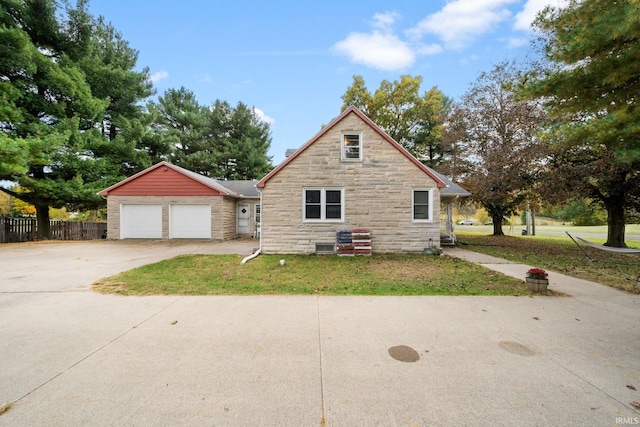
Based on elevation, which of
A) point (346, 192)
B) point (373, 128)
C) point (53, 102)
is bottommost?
point (346, 192)

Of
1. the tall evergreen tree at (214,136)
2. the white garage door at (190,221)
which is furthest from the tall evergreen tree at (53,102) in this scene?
the tall evergreen tree at (214,136)

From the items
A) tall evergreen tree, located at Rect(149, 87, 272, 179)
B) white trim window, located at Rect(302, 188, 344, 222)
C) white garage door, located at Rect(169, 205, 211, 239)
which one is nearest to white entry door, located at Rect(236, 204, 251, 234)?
white garage door, located at Rect(169, 205, 211, 239)

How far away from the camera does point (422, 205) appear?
10.9 m

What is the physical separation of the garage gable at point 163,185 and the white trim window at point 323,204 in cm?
657

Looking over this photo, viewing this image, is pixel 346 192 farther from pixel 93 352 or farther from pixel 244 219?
pixel 244 219

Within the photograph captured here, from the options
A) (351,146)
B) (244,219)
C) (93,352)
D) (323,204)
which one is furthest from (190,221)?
(93,352)

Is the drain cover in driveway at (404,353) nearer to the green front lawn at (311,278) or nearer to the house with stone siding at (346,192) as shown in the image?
the green front lawn at (311,278)

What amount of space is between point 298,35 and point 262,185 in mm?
11441

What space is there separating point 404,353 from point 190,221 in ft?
49.0

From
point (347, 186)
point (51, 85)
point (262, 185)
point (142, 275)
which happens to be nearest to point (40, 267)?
point (142, 275)

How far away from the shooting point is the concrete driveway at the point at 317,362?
2.08 metres

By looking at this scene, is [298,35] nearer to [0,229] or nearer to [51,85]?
[51,85]

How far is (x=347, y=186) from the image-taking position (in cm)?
1076

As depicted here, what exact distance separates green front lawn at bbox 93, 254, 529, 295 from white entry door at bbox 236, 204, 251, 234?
837 cm
